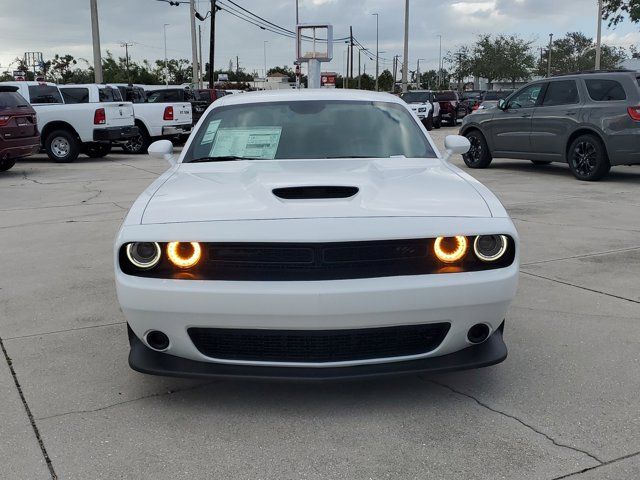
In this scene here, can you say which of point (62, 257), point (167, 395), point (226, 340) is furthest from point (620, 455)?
point (62, 257)

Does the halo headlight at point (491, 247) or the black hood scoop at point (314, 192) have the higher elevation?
the black hood scoop at point (314, 192)

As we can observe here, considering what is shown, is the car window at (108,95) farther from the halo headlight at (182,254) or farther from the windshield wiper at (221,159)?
the halo headlight at (182,254)

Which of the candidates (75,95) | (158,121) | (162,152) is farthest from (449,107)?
(162,152)

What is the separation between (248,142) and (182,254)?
4.99 ft

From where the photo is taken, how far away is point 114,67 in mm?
84062

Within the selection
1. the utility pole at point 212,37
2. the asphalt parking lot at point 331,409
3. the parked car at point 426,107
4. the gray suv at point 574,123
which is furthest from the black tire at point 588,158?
the utility pole at point 212,37

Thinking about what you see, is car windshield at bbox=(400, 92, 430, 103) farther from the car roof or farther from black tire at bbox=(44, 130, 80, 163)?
the car roof

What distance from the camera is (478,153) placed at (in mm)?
14242

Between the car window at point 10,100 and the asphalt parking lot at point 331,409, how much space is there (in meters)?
8.96

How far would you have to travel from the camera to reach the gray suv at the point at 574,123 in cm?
1084

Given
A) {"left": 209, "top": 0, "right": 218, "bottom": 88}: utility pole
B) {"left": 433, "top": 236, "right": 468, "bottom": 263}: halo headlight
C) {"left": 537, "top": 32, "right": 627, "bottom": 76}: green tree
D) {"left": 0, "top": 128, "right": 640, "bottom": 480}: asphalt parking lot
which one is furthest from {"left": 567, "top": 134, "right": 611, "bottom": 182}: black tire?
{"left": 537, "top": 32, "right": 627, "bottom": 76}: green tree

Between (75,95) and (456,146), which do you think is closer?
(456,146)

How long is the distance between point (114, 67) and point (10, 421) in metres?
87.3

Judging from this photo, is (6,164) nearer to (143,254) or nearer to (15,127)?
(15,127)
